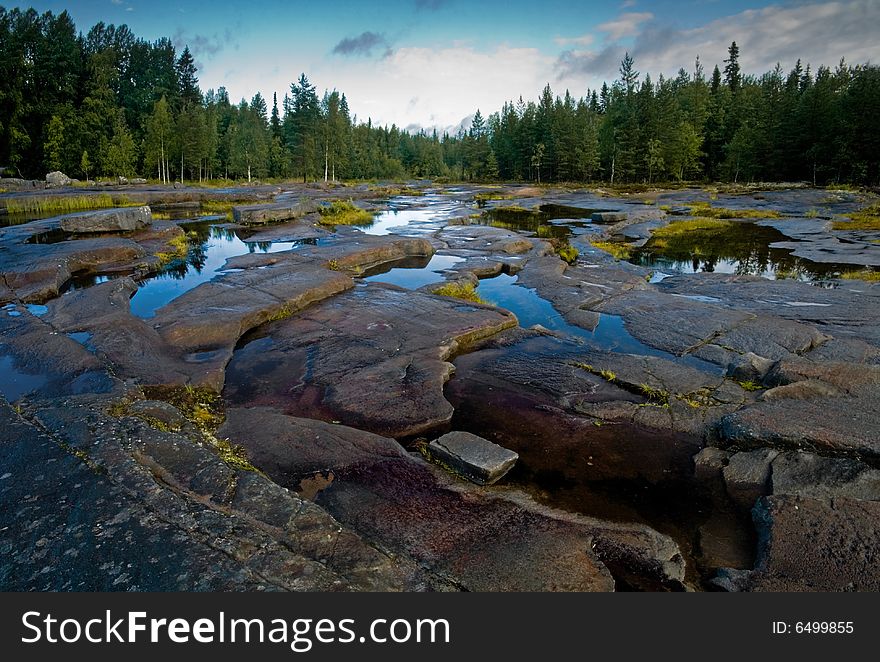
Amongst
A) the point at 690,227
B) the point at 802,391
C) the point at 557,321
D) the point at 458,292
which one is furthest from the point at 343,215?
the point at 802,391

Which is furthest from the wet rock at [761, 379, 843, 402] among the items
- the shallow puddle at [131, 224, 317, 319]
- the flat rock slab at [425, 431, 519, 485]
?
the shallow puddle at [131, 224, 317, 319]

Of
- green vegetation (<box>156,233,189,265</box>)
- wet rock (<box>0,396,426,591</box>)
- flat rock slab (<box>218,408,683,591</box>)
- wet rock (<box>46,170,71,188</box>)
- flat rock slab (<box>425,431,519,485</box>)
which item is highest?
wet rock (<box>46,170,71,188</box>)

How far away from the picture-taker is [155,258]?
17953mm

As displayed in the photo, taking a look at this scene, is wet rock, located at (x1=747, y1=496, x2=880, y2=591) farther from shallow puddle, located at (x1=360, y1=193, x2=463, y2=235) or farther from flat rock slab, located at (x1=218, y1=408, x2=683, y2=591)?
shallow puddle, located at (x1=360, y1=193, x2=463, y2=235)

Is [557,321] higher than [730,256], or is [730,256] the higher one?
[730,256]

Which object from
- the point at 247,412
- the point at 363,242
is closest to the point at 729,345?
the point at 247,412

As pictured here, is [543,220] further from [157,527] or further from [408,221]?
[157,527]

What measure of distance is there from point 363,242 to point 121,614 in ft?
57.3

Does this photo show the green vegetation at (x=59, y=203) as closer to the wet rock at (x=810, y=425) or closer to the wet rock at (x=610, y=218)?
the wet rock at (x=610, y=218)

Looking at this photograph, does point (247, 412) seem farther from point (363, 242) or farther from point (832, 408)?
point (363, 242)

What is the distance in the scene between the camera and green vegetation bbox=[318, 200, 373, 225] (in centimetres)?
2969

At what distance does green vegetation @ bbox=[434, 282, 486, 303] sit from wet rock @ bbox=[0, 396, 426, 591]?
8.78 meters

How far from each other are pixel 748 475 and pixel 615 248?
684 inches

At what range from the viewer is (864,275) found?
A: 50.5 feet
